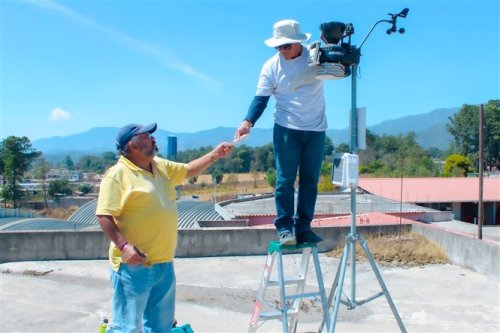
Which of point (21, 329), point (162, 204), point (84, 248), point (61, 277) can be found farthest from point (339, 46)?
point (84, 248)

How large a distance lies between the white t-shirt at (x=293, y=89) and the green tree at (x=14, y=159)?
47.5m

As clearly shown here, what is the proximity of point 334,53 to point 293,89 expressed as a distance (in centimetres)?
41

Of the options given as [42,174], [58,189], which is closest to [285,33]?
[42,174]

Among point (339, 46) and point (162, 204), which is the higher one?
point (339, 46)

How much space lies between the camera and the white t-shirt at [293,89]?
4.00 m

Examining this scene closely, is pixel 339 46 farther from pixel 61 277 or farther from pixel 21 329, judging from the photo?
pixel 61 277

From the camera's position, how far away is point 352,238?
4133 mm

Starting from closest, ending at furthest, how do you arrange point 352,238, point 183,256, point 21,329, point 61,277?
1. point 352,238
2. point 21,329
3. point 61,277
4. point 183,256

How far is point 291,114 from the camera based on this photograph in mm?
4035

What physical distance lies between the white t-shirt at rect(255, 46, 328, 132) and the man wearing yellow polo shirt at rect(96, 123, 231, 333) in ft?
3.53

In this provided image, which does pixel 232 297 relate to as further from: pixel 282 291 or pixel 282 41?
pixel 282 41

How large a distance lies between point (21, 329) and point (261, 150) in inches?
3297

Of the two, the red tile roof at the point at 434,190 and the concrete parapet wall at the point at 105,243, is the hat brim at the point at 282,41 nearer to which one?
the concrete parapet wall at the point at 105,243

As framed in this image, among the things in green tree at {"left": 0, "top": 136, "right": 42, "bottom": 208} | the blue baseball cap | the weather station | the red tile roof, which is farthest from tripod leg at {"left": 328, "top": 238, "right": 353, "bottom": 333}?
green tree at {"left": 0, "top": 136, "right": 42, "bottom": 208}
